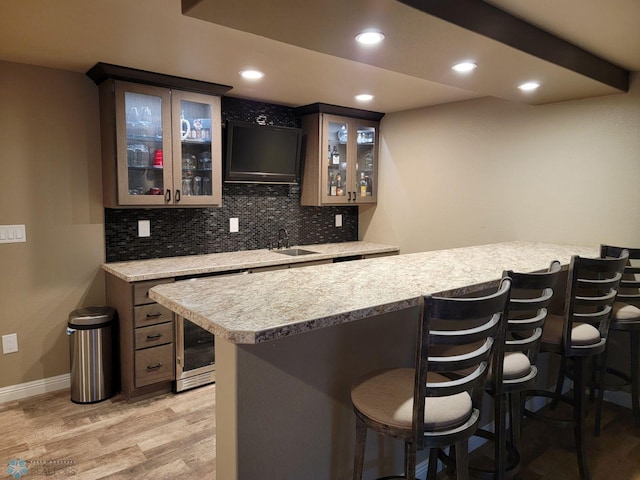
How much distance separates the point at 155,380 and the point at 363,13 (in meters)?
2.70

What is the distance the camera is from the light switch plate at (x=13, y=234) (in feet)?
9.82

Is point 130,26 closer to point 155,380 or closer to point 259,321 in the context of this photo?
point 259,321

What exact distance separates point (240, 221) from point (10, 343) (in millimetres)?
1961

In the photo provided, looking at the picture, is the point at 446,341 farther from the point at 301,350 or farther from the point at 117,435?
the point at 117,435

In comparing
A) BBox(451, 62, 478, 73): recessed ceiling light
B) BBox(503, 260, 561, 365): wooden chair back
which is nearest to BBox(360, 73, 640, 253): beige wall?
BBox(451, 62, 478, 73): recessed ceiling light

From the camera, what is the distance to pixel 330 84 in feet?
11.2

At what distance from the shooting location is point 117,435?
8.70 feet

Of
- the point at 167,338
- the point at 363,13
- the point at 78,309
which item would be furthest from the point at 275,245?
the point at 363,13

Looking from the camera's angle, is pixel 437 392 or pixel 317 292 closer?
pixel 437 392

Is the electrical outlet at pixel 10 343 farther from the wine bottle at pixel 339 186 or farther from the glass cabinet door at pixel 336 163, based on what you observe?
the wine bottle at pixel 339 186

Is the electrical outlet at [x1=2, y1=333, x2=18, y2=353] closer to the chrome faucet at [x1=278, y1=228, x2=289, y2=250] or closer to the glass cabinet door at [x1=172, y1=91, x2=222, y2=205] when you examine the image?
the glass cabinet door at [x1=172, y1=91, x2=222, y2=205]

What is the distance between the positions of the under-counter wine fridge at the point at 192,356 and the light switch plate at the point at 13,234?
46.8 inches

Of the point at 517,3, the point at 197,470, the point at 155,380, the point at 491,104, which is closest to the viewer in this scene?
the point at 517,3

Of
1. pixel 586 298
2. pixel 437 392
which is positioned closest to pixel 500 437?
pixel 437 392
